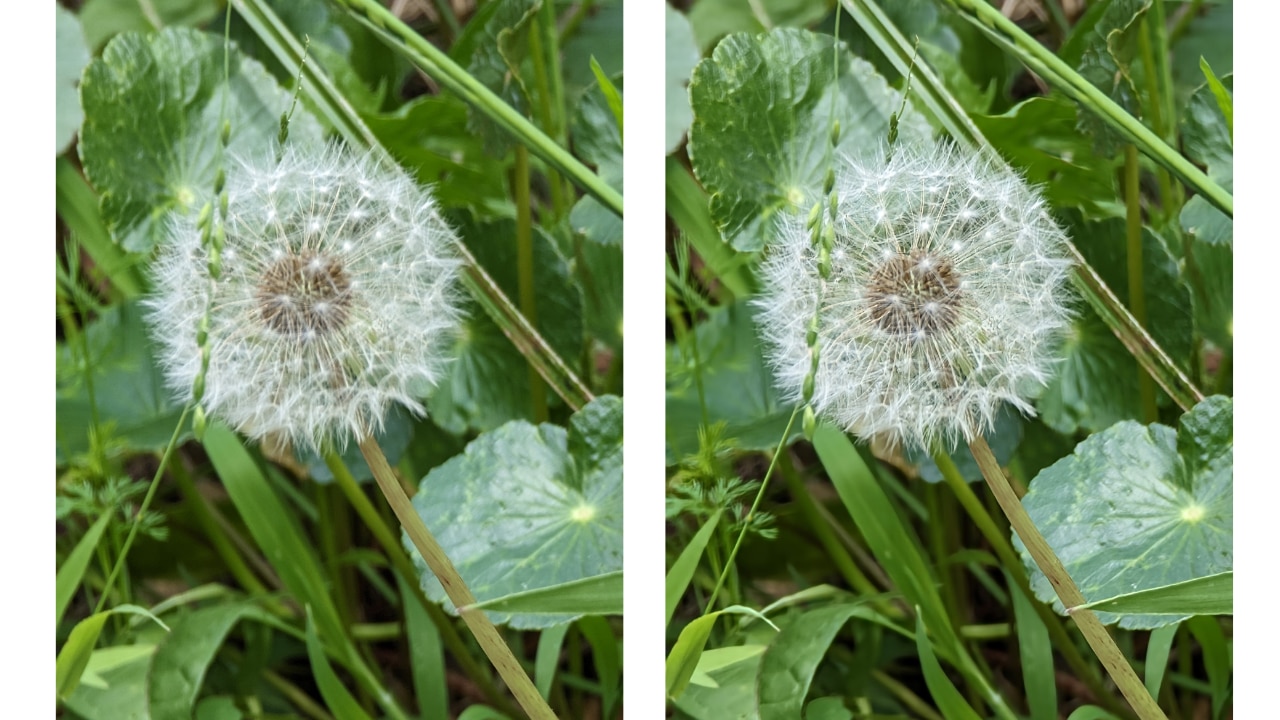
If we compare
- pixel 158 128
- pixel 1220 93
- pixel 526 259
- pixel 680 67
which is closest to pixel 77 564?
pixel 158 128

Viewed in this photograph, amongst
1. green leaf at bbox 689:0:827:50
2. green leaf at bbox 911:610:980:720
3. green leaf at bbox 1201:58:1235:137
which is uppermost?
green leaf at bbox 689:0:827:50

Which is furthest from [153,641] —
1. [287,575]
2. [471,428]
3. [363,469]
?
[471,428]

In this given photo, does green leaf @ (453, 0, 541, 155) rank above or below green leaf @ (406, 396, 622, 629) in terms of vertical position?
above

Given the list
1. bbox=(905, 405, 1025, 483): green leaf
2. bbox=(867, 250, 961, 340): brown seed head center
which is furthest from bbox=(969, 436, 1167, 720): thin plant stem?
bbox=(867, 250, 961, 340): brown seed head center

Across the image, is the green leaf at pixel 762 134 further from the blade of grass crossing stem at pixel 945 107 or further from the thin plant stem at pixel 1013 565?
the thin plant stem at pixel 1013 565

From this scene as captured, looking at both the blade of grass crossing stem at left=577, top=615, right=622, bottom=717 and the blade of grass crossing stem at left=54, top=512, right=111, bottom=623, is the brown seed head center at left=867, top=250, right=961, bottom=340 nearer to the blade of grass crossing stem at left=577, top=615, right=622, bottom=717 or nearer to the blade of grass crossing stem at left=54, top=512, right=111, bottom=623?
the blade of grass crossing stem at left=577, top=615, right=622, bottom=717

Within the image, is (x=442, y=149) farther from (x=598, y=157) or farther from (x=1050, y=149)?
(x=1050, y=149)

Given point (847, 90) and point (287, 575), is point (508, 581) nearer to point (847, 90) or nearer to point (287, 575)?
point (287, 575)

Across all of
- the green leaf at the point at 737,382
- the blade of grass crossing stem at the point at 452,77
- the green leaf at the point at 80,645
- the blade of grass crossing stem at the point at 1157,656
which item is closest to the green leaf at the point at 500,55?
the blade of grass crossing stem at the point at 452,77
